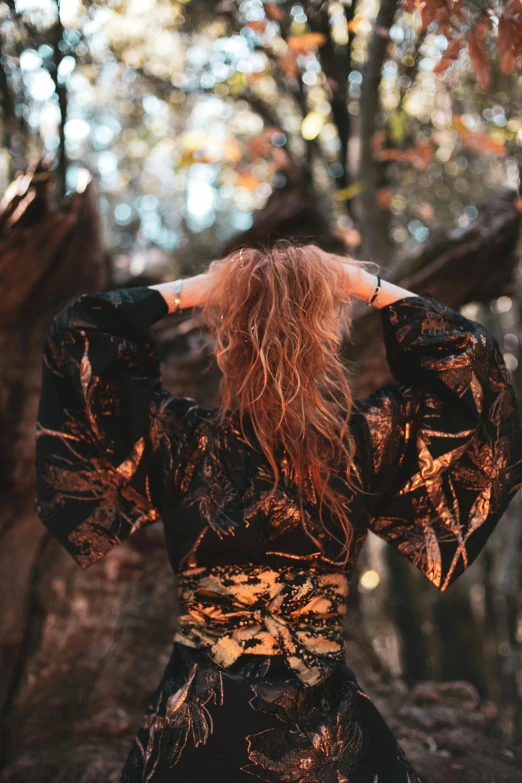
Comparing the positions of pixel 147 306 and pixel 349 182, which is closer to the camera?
pixel 147 306

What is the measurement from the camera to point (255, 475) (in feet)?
6.11

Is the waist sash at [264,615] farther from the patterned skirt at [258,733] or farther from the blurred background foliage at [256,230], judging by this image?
the blurred background foliage at [256,230]

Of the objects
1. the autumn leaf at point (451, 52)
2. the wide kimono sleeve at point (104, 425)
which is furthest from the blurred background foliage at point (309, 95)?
the wide kimono sleeve at point (104, 425)

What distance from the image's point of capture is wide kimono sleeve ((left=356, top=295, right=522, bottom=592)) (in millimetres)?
1987

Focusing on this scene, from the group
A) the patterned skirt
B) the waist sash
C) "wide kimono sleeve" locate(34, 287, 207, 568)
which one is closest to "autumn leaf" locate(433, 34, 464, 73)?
"wide kimono sleeve" locate(34, 287, 207, 568)

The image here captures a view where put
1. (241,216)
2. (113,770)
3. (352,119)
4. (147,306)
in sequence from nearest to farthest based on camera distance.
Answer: (147,306) < (113,770) < (352,119) < (241,216)

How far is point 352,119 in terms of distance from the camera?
610 cm

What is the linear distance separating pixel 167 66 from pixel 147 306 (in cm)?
544

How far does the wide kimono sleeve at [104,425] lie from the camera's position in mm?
1979

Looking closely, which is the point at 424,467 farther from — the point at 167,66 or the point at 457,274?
the point at 167,66

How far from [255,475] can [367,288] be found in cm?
73

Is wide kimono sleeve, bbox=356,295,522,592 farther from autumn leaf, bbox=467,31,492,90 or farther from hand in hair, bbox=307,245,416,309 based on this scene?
autumn leaf, bbox=467,31,492,90

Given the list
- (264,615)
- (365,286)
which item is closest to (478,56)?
(365,286)

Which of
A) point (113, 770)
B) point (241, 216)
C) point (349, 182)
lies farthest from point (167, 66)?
point (241, 216)
